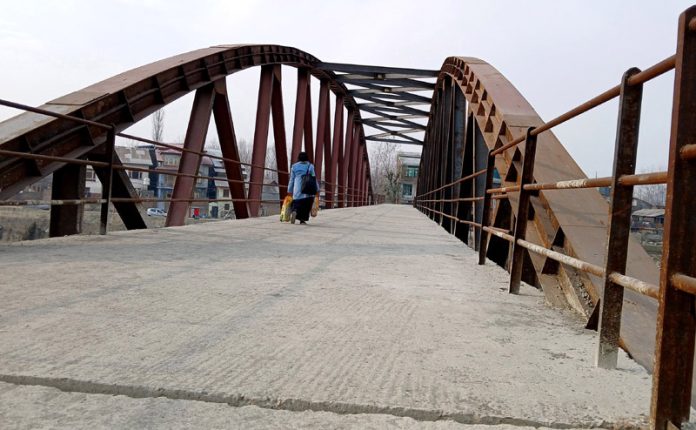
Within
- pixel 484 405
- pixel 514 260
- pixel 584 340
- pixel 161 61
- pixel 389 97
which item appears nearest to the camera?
pixel 484 405

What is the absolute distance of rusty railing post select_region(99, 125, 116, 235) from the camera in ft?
18.6

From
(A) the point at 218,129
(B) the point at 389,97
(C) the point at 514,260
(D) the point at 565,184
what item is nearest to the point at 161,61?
(A) the point at 218,129

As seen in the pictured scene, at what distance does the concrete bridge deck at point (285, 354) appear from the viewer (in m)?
1.49

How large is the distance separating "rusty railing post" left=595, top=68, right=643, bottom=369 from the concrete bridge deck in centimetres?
12

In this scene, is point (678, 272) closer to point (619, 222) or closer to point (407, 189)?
point (619, 222)

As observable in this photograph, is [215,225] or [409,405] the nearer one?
[409,405]

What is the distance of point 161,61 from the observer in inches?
316

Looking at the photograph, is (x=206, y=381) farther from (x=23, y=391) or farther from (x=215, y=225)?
(x=215, y=225)

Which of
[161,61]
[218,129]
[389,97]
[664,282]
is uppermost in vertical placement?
[389,97]

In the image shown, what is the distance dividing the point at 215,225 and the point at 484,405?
7.08 meters

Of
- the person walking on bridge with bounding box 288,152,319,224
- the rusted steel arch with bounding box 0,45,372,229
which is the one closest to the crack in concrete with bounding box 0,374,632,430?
the rusted steel arch with bounding box 0,45,372,229

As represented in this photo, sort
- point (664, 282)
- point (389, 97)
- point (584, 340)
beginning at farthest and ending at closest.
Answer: point (389, 97) → point (584, 340) → point (664, 282)

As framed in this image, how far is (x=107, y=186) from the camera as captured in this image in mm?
5836

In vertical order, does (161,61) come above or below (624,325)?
above
